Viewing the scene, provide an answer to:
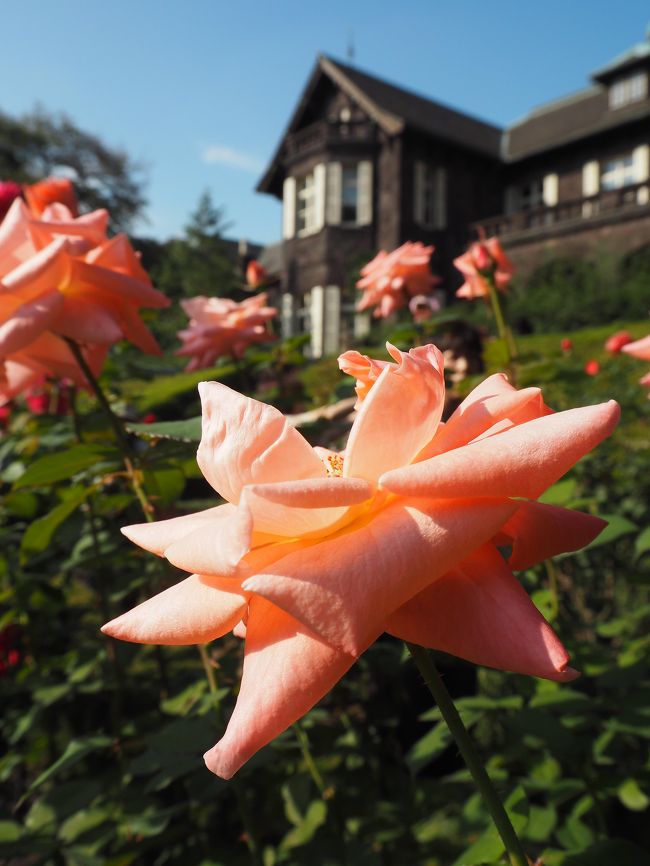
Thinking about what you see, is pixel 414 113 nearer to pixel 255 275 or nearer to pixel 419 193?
pixel 419 193

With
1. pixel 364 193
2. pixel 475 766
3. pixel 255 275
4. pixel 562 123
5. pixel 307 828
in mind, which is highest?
pixel 562 123

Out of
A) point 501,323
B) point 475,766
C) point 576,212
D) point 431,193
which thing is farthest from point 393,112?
point 475,766

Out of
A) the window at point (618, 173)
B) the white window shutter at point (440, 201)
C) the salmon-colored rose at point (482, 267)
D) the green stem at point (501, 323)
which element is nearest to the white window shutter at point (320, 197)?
the white window shutter at point (440, 201)

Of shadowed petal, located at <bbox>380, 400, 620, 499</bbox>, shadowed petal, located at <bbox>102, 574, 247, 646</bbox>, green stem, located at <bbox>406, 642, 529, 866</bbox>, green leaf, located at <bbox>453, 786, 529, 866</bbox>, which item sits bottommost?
green leaf, located at <bbox>453, 786, 529, 866</bbox>

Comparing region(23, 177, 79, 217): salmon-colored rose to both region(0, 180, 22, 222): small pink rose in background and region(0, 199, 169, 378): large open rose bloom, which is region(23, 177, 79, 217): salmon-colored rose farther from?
region(0, 199, 169, 378): large open rose bloom

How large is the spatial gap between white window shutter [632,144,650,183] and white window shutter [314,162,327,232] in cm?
741

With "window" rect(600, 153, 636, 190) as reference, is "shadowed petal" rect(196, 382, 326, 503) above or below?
below

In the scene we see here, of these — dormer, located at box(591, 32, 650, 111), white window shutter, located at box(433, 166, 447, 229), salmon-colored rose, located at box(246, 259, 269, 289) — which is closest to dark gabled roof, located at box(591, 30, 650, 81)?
dormer, located at box(591, 32, 650, 111)

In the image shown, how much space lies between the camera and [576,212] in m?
16.9

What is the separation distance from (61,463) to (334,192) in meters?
17.3

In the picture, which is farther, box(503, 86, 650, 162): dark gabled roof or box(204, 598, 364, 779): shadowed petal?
box(503, 86, 650, 162): dark gabled roof

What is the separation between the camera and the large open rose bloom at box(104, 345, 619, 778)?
42 centimetres

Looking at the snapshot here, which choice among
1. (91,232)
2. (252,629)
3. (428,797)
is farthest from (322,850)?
(91,232)

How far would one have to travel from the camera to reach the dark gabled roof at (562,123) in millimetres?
17328
